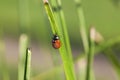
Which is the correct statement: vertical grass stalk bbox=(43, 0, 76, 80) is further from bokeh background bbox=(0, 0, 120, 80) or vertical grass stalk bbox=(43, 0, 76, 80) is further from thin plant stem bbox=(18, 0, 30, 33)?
bokeh background bbox=(0, 0, 120, 80)

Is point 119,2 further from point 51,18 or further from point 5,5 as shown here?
point 5,5

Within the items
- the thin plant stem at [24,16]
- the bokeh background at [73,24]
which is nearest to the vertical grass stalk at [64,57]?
the thin plant stem at [24,16]

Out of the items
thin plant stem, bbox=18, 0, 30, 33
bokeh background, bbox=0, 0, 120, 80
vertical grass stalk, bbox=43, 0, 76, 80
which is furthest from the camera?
bokeh background, bbox=0, 0, 120, 80

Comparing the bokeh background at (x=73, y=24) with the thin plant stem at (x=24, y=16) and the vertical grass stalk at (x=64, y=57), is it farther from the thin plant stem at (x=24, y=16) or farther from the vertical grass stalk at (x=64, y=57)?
the vertical grass stalk at (x=64, y=57)

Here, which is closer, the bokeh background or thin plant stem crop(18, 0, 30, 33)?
thin plant stem crop(18, 0, 30, 33)

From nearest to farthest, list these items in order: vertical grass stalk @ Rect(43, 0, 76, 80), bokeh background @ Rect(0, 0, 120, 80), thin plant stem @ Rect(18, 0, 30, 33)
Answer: vertical grass stalk @ Rect(43, 0, 76, 80) < thin plant stem @ Rect(18, 0, 30, 33) < bokeh background @ Rect(0, 0, 120, 80)

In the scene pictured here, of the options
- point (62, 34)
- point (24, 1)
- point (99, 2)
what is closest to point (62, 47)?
point (62, 34)

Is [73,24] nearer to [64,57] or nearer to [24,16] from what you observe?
[24,16]

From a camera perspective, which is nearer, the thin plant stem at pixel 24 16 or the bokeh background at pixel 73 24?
the thin plant stem at pixel 24 16

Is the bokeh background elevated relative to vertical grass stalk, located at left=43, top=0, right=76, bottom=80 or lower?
elevated

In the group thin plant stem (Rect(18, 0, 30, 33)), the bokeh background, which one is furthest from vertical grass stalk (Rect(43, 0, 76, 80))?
the bokeh background

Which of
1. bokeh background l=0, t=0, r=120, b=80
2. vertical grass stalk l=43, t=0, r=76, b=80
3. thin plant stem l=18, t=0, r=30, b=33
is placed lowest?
vertical grass stalk l=43, t=0, r=76, b=80
